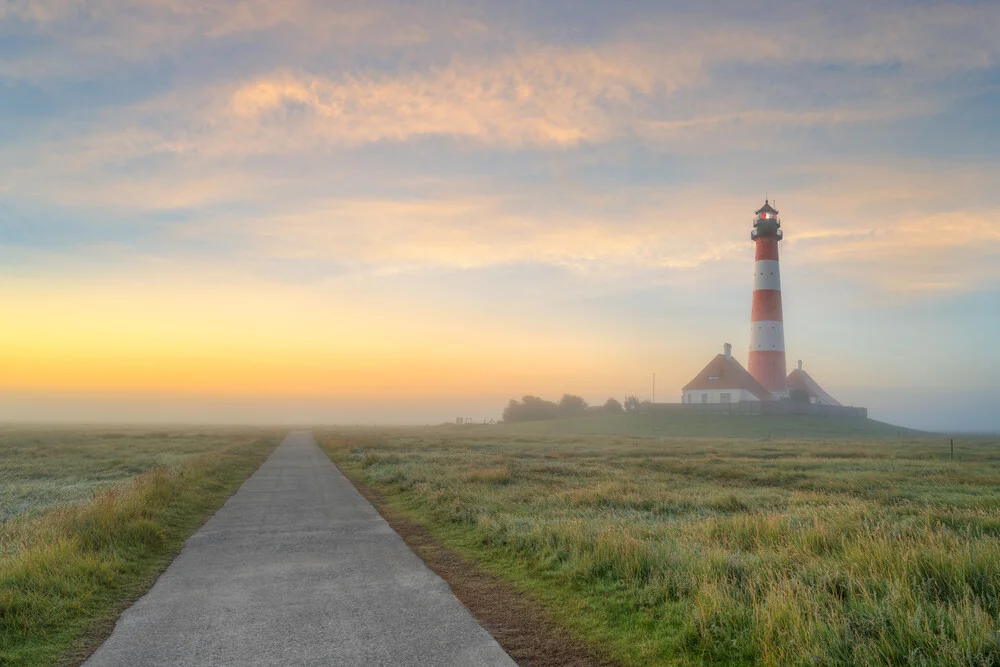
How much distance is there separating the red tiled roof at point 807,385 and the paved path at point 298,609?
302 ft

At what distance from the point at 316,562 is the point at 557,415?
124747 mm

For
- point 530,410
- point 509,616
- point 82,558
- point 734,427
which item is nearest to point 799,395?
point 734,427

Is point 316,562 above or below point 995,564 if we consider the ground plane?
below

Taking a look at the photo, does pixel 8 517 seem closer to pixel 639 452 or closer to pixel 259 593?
pixel 259 593

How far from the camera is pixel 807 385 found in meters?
96.2

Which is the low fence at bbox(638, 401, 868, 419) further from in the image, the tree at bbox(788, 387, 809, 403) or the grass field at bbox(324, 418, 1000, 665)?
the grass field at bbox(324, 418, 1000, 665)

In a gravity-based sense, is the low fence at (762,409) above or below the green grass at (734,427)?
above

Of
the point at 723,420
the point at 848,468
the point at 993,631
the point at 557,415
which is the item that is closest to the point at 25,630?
the point at 993,631

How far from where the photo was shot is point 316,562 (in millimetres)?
10789

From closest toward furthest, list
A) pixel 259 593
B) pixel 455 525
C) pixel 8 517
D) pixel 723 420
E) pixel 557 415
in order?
1. pixel 259 593
2. pixel 455 525
3. pixel 8 517
4. pixel 723 420
5. pixel 557 415

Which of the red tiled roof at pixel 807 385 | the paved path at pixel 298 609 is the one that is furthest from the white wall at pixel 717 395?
the paved path at pixel 298 609

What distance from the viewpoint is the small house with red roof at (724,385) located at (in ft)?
264

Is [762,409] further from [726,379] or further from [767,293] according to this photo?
[767,293]

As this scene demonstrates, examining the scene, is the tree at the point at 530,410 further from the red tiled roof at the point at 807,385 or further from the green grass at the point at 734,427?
the red tiled roof at the point at 807,385
